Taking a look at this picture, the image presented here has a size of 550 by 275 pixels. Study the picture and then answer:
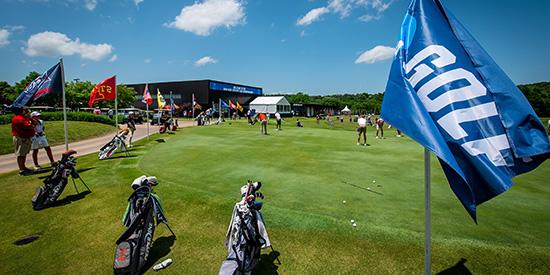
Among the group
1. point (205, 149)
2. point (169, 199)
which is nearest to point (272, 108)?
point (205, 149)

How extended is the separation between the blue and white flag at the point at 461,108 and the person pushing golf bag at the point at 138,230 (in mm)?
4131

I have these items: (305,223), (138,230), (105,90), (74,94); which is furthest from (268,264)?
(74,94)

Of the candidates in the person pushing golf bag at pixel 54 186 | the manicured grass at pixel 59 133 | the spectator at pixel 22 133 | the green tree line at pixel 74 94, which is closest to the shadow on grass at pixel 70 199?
the person pushing golf bag at pixel 54 186

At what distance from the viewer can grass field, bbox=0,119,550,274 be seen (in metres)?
4.37

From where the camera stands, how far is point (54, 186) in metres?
6.99

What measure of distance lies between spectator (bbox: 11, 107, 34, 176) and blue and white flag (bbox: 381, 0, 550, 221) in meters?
12.2

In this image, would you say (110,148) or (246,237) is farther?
(110,148)

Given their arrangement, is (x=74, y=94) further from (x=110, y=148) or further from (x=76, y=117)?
(x=110, y=148)

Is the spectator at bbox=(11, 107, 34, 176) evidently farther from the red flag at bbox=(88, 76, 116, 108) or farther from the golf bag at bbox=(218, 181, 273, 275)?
the golf bag at bbox=(218, 181, 273, 275)

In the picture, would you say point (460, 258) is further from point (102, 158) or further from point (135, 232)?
point (102, 158)

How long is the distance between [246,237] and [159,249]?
1963 millimetres

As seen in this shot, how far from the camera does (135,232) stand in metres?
4.52

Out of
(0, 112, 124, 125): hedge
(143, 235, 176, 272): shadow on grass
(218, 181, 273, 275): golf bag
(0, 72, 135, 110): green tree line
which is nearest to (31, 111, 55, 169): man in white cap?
(143, 235, 176, 272): shadow on grass

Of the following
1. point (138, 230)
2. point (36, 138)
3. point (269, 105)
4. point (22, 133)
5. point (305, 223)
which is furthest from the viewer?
point (269, 105)
